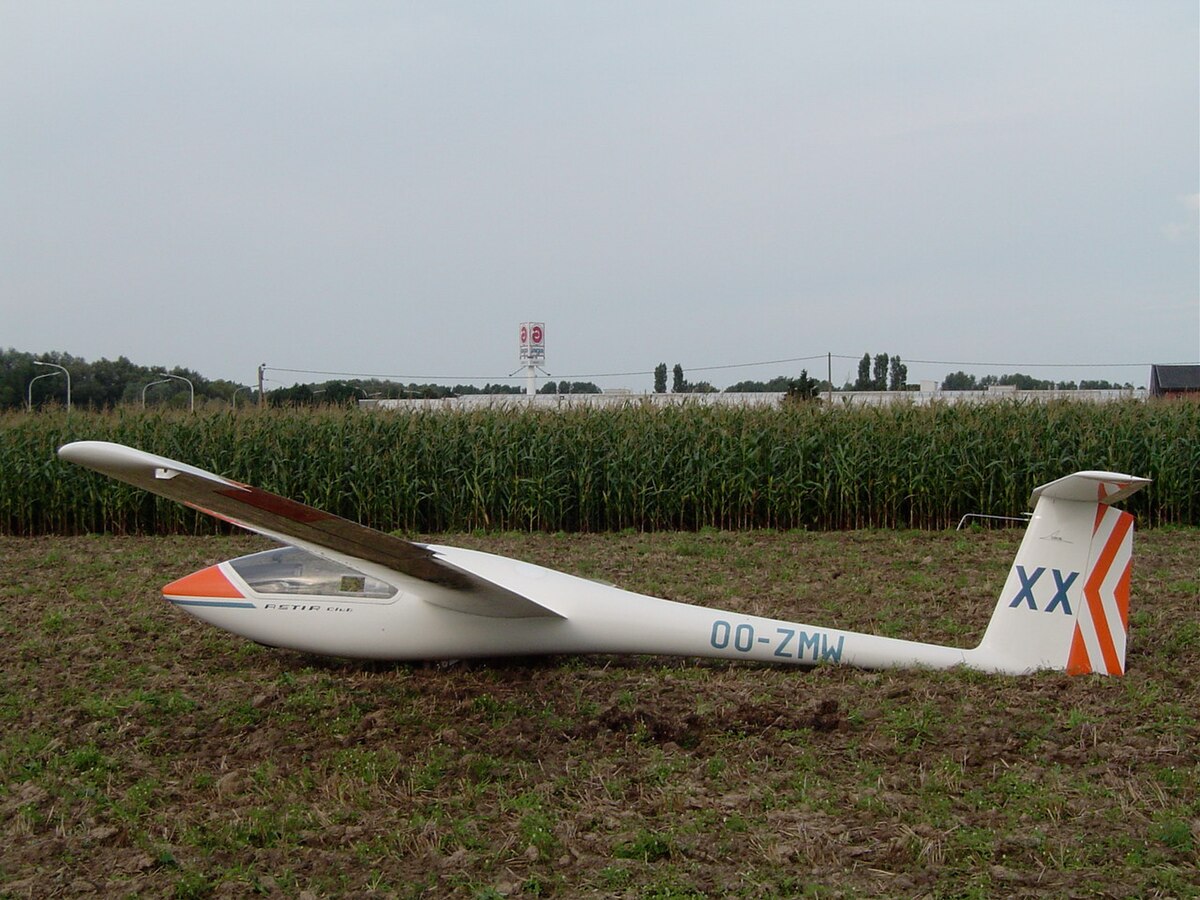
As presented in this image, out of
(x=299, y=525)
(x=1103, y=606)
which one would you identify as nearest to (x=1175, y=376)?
(x=1103, y=606)

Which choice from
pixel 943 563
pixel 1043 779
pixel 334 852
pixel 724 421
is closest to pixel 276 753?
pixel 334 852

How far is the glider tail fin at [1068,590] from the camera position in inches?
259

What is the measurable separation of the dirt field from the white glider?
0.22 meters

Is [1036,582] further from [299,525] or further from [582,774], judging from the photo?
[299,525]

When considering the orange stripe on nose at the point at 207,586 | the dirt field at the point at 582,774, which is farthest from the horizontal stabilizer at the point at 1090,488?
the orange stripe on nose at the point at 207,586

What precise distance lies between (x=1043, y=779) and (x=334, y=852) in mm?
3567

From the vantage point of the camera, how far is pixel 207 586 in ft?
25.4

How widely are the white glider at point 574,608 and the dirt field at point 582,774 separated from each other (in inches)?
8.6

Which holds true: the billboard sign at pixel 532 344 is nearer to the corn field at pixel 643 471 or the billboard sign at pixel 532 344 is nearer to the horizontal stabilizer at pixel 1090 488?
the corn field at pixel 643 471

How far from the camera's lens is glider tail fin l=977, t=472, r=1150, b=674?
6590 millimetres

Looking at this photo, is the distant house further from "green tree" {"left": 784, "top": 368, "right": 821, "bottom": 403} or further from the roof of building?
"green tree" {"left": 784, "top": 368, "right": 821, "bottom": 403}

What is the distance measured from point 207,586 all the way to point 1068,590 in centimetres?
606

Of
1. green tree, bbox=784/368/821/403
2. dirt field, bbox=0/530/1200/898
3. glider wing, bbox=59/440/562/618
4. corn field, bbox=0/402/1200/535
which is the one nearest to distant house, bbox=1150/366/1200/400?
green tree, bbox=784/368/821/403

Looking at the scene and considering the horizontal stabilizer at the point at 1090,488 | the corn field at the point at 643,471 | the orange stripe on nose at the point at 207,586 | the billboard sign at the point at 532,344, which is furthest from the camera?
the billboard sign at the point at 532,344
